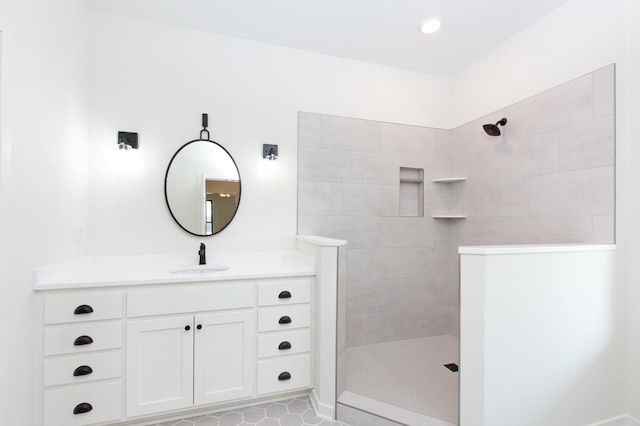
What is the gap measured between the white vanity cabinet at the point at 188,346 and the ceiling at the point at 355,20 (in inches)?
79.8

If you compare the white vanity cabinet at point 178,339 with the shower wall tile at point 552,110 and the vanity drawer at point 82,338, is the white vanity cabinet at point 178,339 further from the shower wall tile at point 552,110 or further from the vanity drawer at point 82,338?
the shower wall tile at point 552,110

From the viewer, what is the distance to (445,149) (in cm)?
304

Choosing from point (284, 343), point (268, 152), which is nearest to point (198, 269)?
point (284, 343)

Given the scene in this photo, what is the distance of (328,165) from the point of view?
263 centimetres

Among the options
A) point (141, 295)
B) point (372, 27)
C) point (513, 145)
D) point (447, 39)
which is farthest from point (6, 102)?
point (513, 145)

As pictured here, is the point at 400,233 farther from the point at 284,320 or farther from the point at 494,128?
the point at 284,320

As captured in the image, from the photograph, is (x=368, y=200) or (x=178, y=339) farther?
(x=368, y=200)


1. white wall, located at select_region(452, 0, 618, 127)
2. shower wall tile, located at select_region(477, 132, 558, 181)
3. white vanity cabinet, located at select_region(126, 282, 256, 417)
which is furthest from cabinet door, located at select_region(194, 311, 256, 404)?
white wall, located at select_region(452, 0, 618, 127)

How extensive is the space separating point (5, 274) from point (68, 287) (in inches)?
10.6

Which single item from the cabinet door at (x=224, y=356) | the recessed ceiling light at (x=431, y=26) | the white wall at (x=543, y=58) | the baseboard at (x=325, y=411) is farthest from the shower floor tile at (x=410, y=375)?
the recessed ceiling light at (x=431, y=26)

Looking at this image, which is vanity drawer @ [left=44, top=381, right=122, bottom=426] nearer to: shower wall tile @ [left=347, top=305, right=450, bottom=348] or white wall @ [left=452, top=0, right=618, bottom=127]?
shower wall tile @ [left=347, top=305, right=450, bottom=348]

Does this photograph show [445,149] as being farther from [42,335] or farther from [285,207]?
[42,335]

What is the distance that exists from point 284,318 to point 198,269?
0.80 m

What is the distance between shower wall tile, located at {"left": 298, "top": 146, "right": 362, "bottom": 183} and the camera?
2.56m
